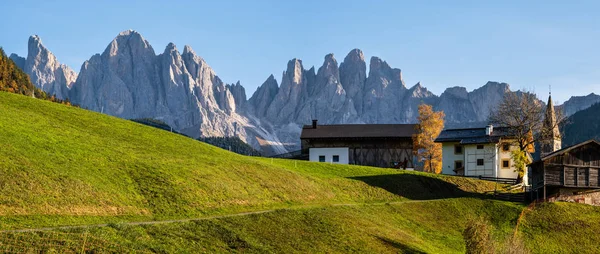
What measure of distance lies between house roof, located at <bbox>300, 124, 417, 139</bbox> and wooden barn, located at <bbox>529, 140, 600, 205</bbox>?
1436 inches

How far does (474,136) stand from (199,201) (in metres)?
51.0

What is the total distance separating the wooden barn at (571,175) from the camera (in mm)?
60688

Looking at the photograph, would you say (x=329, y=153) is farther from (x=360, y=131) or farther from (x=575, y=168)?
(x=575, y=168)

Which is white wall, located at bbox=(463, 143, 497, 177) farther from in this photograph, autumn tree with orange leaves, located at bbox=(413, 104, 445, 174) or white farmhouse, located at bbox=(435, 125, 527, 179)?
autumn tree with orange leaves, located at bbox=(413, 104, 445, 174)

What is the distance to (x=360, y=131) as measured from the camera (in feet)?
331

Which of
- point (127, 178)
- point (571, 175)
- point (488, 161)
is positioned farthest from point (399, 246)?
point (488, 161)

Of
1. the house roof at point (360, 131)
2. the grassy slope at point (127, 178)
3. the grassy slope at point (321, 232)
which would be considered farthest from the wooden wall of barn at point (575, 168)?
the house roof at point (360, 131)

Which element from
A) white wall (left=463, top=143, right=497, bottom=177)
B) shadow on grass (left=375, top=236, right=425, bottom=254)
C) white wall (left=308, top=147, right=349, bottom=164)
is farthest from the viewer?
white wall (left=308, top=147, right=349, bottom=164)

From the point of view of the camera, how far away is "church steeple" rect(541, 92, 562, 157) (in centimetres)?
7019

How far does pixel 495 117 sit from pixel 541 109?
5.82 m

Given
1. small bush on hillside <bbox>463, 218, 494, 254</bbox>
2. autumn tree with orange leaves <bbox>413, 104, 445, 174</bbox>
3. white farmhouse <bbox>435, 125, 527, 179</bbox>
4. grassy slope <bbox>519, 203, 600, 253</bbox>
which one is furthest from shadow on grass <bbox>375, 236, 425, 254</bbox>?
autumn tree with orange leaves <bbox>413, 104, 445, 174</bbox>

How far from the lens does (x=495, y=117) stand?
74188 mm

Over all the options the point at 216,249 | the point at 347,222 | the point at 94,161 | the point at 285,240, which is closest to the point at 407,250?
the point at 347,222

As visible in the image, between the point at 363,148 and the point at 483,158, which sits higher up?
the point at 363,148
